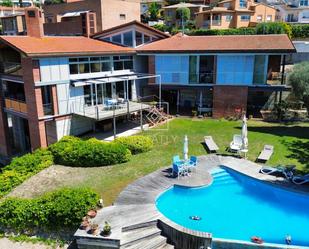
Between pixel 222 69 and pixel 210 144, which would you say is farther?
pixel 222 69

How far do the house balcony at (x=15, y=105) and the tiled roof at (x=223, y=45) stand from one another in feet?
38.3

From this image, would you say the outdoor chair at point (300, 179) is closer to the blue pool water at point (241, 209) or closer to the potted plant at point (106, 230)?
the blue pool water at point (241, 209)

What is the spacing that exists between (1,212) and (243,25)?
61.1 m

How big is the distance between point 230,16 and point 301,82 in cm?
4142

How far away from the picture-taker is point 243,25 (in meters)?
66.0

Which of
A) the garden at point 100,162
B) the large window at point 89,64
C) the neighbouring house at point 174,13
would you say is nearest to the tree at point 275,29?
the garden at point 100,162

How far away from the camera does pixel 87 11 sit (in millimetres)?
53906

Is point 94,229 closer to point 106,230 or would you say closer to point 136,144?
point 106,230

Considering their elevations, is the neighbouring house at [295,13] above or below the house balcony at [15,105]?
above

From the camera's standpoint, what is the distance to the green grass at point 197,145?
1897 centimetres

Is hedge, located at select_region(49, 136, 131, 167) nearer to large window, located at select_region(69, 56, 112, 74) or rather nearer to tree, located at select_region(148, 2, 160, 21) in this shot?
large window, located at select_region(69, 56, 112, 74)

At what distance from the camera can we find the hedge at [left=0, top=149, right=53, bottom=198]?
1923 cm

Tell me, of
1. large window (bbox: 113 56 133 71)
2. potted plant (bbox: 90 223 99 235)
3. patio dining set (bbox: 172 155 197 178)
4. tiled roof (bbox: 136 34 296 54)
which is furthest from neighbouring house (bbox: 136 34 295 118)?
potted plant (bbox: 90 223 99 235)

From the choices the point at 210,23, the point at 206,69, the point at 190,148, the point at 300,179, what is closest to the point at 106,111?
the point at 190,148
